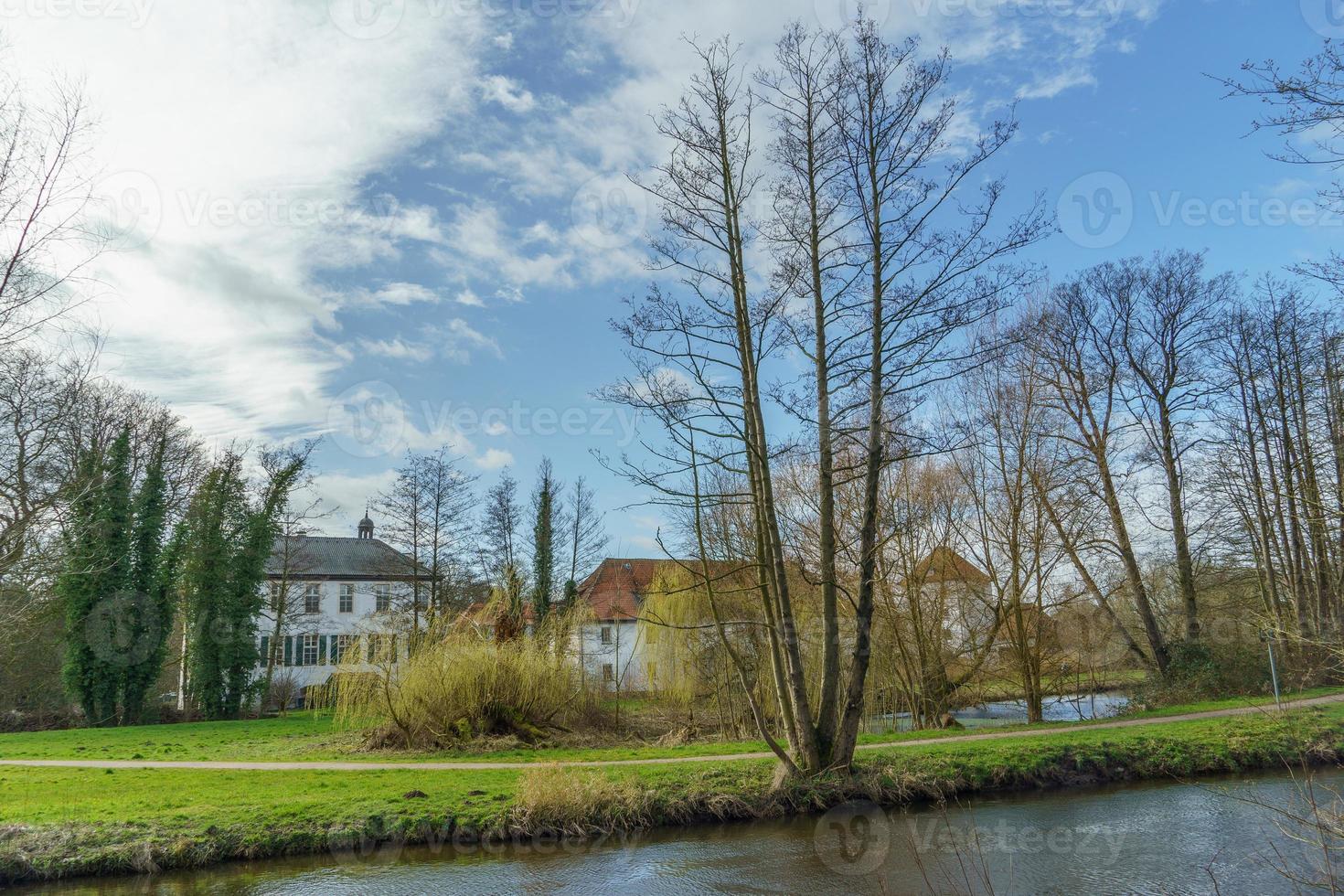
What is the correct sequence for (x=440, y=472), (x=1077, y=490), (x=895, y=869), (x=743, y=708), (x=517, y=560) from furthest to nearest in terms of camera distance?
(x=517, y=560)
(x=440, y=472)
(x=1077, y=490)
(x=743, y=708)
(x=895, y=869)

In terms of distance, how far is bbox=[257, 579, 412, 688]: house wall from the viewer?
34531 mm

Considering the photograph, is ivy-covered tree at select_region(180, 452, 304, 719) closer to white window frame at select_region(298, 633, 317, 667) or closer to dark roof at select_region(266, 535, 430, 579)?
dark roof at select_region(266, 535, 430, 579)

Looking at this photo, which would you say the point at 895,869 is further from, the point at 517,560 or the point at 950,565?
the point at 517,560

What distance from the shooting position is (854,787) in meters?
11.0

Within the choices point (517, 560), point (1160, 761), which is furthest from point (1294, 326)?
point (517, 560)

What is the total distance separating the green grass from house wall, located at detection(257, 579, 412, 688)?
421 inches

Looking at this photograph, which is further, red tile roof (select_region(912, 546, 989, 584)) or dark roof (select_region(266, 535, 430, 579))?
dark roof (select_region(266, 535, 430, 579))

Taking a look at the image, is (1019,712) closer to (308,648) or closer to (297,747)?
(297,747)

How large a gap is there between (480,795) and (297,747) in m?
8.85

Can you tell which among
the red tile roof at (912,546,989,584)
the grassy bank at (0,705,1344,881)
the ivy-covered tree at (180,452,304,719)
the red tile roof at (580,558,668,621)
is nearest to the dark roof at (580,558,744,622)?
the red tile roof at (580,558,668,621)

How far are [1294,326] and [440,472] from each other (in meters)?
26.7

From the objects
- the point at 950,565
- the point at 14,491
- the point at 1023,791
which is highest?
the point at 14,491

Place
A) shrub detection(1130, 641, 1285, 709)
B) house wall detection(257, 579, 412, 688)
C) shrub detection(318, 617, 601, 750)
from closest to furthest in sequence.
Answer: shrub detection(318, 617, 601, 750), shrub detection(1130, 641, 1285, 709), house wall detection(257, 579, 412, 688)

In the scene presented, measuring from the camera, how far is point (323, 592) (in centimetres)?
4084
